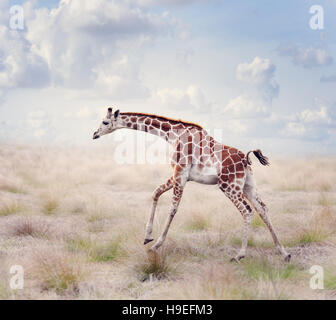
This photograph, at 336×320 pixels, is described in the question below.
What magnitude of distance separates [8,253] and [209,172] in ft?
13.5

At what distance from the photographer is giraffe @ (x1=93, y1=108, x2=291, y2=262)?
6.92m

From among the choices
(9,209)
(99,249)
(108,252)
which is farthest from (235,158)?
(9,209)

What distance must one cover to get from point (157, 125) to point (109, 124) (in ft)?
2.84

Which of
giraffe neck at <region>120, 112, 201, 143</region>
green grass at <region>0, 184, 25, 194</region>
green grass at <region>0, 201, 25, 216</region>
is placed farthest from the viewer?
green grass at <region>0, 184, 25, 194</region>

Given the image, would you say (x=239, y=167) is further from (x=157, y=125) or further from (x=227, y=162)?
(x=157, y=125)

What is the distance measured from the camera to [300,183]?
56.1ft

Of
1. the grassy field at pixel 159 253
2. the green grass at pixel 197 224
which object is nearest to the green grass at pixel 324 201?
the grassy field at pixel 159 253

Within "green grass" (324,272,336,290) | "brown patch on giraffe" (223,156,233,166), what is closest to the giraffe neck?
"brown patch on giraffe" (223,156,233,166)

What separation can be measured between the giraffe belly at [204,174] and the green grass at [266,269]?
5.01 feet

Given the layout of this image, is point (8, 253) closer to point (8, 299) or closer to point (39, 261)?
point (39, 261)

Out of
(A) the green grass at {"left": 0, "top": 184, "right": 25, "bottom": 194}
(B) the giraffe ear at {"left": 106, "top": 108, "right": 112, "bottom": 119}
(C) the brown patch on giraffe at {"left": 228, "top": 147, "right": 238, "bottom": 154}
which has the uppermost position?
(B) the giraffe ear at {"left": 106, "top": 108, "right": 112, "bottom": 119}

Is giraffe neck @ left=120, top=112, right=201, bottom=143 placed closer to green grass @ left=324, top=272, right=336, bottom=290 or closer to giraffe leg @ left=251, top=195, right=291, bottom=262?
giraffe leg @ left=251, top=195, right=291, bottom=262

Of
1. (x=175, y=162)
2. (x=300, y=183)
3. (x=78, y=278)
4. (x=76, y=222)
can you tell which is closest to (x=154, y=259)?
(x=78, y=278)

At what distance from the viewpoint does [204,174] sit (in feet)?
→ 23.0
